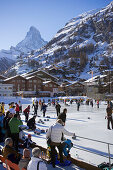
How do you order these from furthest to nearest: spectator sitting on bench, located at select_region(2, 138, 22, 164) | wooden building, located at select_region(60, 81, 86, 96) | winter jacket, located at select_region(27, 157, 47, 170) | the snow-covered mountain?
1. the snow-covered mountain
2. wooden building, located at select_region(60, 81, 86, 96)
3. spectator sitting on bench, located at select_region(2, 138, 22, 164)
4. winter jacket, located at select_region(27, 157, 47, 170)

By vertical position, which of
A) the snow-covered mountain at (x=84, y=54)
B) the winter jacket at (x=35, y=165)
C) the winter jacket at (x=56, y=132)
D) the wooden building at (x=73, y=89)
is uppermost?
the snow-covered mountain at (x=84, y=54)

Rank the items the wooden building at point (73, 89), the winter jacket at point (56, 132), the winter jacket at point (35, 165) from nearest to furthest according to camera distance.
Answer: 1. the winter jacket at point (35, 165)
2. the winter jacket at point (56, 132)
3. the wooden building at point (73, 89)

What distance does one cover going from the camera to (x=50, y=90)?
6956cm

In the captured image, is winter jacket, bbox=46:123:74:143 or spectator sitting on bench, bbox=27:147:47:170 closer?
spectator sitting on bench, bbox=27:147:47:170

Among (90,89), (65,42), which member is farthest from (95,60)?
(90,89)

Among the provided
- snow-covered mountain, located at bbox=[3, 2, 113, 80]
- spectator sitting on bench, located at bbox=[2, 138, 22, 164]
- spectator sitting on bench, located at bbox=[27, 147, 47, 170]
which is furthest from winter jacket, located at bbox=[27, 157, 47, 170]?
snow-covered mountain, located at bbox=[3, 2, 113, 80]

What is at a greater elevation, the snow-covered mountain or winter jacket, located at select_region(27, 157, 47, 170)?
the snow-covered mountain

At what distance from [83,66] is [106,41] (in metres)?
43.5

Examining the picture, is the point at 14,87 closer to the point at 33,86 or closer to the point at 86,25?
the point at 33,86

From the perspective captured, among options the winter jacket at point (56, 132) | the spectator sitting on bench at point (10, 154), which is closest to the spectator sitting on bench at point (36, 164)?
the spectator sitting on bench at point (10, 154)

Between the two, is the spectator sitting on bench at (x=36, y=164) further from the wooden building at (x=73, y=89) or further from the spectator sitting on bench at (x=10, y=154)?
the wooden building at (x=73, y=89)

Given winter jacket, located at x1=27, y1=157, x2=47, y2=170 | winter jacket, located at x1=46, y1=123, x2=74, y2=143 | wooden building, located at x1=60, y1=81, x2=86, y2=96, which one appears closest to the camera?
winter jacket, located at x1=27, y1=157, x2=47, y2=170

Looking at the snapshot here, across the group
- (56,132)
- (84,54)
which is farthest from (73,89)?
(84,54)

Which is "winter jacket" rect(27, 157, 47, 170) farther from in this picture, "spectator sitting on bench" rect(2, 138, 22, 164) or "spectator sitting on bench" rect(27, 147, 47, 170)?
"spectator sitting on bench" rect(2, 138, 22, 164)
